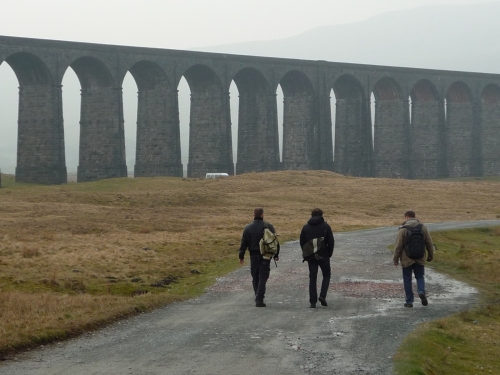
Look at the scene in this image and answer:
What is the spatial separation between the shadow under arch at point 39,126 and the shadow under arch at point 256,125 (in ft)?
74.9

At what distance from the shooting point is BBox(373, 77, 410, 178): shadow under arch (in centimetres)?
10375

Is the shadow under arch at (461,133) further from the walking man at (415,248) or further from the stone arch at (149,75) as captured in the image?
the walking man at (415,248)

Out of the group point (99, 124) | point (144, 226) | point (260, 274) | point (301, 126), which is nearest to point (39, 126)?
point (99, 124)

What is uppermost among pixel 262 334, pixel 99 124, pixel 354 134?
pixel 354 134

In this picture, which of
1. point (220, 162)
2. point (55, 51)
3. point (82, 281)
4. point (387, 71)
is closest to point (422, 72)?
point (387, 71)

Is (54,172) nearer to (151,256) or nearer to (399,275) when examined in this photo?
(151,256)

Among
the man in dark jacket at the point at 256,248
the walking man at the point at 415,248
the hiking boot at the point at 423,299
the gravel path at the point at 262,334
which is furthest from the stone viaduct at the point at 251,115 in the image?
the hiking boot at the point at 423,299

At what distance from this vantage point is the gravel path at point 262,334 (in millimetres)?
14062

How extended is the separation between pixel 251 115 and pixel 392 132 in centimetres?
2154

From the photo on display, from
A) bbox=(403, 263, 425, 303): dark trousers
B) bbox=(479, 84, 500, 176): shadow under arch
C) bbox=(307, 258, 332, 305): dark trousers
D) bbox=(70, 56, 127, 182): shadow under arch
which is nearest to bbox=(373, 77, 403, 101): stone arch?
bbox=(479, 84, 500, 176): shadow under arch

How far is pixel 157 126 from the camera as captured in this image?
263 ft

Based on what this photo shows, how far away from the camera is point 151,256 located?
3119 cm

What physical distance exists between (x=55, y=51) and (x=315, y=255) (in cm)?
5359

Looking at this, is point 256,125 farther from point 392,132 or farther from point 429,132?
point 429,132
